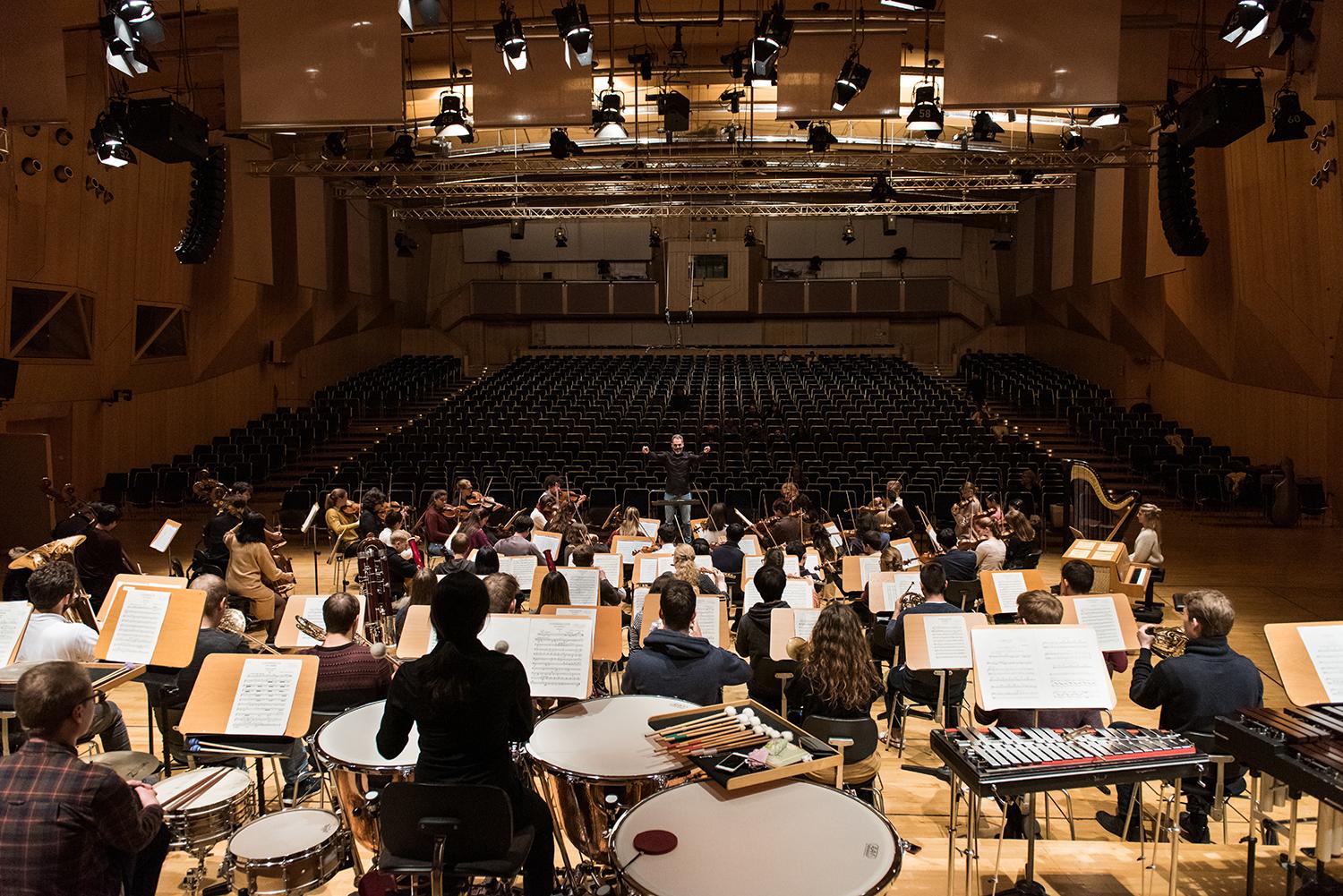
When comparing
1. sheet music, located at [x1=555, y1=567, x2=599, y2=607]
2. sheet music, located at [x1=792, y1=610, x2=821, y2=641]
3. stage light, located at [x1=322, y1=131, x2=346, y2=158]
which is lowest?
sheet music, located at [x1=555, y1=567, x2=599, y2=607]

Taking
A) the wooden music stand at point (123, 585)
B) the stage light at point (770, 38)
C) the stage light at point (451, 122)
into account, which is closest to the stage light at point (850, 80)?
the stage light at point (770, 38)

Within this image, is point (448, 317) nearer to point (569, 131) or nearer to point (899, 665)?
point (569, 131)

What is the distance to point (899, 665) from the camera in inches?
215

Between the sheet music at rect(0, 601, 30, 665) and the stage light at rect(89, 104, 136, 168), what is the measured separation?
21.8 ft

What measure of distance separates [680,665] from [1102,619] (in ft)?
8.00

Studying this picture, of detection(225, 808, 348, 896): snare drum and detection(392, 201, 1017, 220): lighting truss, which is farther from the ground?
detection(392, 201, 1017, 220): lighting truss

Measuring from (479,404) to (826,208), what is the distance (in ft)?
27.8

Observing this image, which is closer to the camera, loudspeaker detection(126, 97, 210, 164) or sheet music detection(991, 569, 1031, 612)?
sheet music detection(991, 569, 1031, 612)

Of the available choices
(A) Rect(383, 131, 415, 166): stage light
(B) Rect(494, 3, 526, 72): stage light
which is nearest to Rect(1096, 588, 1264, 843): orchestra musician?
(B) Rect(494, 3, 526, 72): stage light

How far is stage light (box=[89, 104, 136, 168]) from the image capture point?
9016 millimetres

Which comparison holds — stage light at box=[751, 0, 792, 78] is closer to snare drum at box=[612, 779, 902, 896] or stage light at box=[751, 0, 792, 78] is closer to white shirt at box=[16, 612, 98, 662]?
white shirt at box=[16, 612, 98, 662]

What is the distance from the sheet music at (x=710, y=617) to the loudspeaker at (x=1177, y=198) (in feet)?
27.6

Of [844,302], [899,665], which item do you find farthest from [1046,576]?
[844,302]

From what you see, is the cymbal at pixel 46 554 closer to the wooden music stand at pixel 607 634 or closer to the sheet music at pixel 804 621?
the wooden music stand at pixel 607 634
